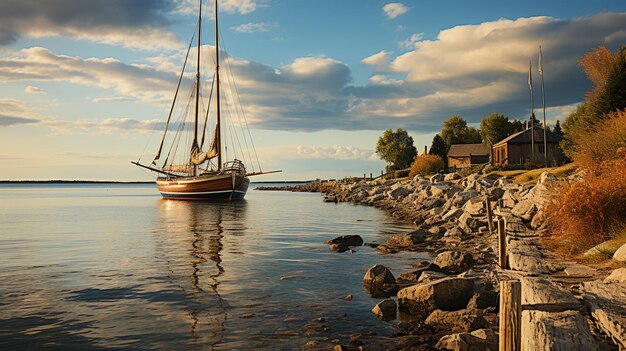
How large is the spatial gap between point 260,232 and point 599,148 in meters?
16.8

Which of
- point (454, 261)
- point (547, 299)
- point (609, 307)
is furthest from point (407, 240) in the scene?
point (609, 307)

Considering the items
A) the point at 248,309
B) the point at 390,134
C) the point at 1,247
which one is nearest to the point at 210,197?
the point at 1,247

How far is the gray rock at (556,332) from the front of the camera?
5.76 meters

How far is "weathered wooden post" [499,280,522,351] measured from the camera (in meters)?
5.50

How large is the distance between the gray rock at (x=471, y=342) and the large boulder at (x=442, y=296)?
1.94 metres

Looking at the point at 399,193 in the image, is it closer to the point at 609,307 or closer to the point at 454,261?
the point at 454,261

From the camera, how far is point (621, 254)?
33.3ft

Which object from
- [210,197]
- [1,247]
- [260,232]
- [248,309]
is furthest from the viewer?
[210,197]

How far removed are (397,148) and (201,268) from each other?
9376 centimetres

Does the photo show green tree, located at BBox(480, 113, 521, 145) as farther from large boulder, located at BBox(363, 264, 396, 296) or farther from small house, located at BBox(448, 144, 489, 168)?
large boulder, located at BBox(363, 264, 396, 296)

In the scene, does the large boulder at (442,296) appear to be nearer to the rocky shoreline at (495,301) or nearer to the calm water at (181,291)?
the rocky shoreline at (495,301)

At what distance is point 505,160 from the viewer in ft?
186

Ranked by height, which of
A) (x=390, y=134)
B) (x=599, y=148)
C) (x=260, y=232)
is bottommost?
(x=260, y=232)

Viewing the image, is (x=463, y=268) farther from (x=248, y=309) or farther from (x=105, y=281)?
(x=105, y=281)
